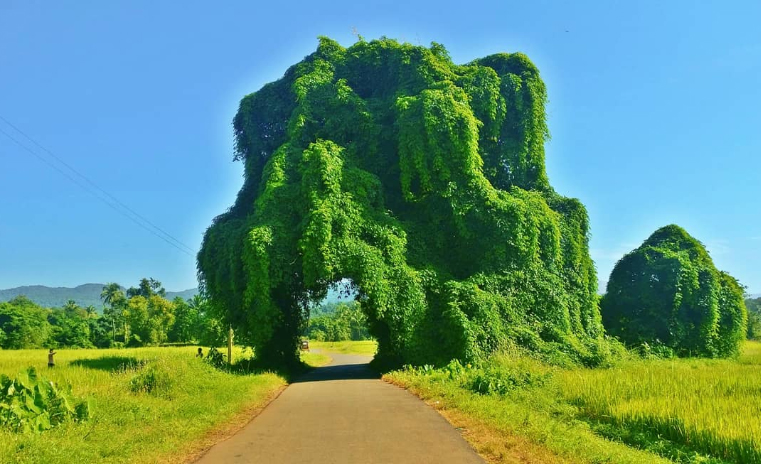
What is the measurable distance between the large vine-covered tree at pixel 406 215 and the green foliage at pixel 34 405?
30.7 ft

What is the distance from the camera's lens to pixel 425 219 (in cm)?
2325

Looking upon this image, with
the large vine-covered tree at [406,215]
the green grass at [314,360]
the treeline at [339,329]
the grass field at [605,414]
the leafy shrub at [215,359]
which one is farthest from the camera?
the treeline at [339,329]

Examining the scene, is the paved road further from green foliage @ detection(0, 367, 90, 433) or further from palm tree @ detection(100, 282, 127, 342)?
palm tree @ detection(100, 282, 127, 342)

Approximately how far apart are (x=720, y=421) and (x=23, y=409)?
11.5 meters

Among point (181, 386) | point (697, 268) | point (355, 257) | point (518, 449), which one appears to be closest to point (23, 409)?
point (181, 386)

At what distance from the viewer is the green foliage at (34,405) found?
8.75 m

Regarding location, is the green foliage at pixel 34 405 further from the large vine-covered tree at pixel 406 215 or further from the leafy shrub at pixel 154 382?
the large vine-covered tree at pixel 406 215

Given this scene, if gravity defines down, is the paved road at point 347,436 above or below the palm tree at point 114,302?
below

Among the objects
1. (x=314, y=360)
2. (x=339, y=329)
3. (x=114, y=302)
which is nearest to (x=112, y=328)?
(x=114, y=302)

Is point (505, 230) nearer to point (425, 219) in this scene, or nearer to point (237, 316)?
point (425, 219)

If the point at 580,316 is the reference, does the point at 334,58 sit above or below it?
above

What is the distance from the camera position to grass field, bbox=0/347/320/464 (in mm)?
7383

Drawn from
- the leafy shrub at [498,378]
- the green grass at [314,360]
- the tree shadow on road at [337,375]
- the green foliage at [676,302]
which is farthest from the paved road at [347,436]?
the green grass at [314,360]

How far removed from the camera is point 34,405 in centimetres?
923
